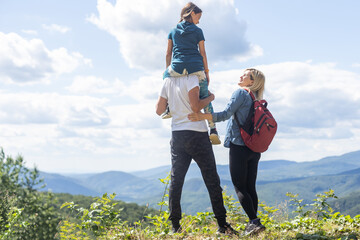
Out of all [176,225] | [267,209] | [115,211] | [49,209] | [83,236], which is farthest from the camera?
[267,209]

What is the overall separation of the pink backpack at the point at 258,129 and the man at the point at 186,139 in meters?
0.58

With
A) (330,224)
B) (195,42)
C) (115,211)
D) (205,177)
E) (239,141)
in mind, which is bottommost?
(330,224)

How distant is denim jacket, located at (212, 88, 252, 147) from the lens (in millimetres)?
4930

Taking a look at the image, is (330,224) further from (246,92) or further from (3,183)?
(3,183)

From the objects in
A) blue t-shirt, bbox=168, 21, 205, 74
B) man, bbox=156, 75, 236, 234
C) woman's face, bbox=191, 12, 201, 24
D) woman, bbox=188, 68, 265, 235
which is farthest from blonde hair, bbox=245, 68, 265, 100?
woman's face, bbox=191, 12, 201, 24

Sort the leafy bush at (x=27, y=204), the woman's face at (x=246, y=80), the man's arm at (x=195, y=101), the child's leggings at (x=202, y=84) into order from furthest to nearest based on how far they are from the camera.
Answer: the woman's face at (x=246, y=80), the child's leggings at (x=202, y=84), the man's arm at (x=195, y=101), the leafy bush at (x=27, y=204)

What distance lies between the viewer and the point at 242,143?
16.3 feet

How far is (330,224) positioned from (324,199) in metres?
1.06

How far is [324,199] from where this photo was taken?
275 inches

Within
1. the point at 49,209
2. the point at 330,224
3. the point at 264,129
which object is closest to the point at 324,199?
the point at 330,224

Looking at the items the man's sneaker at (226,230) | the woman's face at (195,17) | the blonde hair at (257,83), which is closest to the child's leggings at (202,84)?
the blonde hair at (257,83)

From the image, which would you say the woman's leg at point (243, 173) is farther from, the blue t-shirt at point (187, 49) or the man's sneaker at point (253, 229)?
the blue t-shirt at point (187, 49)

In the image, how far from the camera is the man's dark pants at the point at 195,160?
4895 millimetres

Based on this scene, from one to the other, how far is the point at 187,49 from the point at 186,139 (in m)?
1.35
